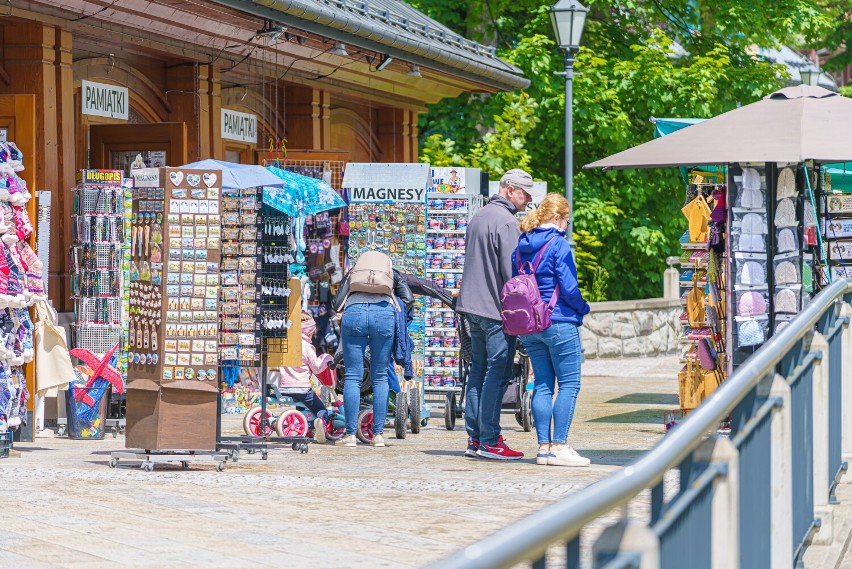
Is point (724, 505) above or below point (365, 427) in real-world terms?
above

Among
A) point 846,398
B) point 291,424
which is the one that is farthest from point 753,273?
point 291,424

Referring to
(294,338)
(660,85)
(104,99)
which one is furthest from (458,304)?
(660,85)

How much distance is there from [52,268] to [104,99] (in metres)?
1.98

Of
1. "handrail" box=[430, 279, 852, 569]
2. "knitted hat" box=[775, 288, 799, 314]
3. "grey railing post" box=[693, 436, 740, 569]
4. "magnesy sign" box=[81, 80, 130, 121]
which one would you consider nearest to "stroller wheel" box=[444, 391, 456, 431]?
"knitted hat" box=[775, 288, 799, 314]

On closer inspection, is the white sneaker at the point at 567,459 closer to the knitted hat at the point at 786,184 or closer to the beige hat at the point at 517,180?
the beige hat at the point at 517,180

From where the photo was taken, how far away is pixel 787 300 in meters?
10.2

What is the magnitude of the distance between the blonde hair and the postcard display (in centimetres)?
187

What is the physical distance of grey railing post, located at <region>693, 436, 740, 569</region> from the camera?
361cm

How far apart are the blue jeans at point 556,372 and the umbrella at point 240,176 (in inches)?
88.4

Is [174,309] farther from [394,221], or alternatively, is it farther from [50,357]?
[394,221]

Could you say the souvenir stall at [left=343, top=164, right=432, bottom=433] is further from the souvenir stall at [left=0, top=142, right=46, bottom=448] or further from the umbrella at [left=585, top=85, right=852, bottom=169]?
the souvenir stall at [left=0, top=142, right=46, bottom=448]

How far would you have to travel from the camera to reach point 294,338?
1091cm

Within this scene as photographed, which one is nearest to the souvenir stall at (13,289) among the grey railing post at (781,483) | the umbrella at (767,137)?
the umbrella at (767,137)

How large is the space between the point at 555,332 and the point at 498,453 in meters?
1.00
